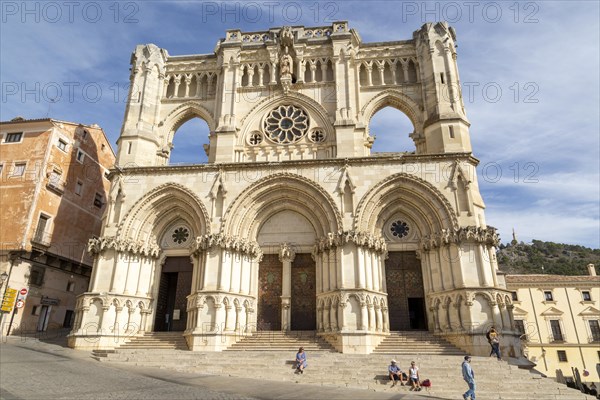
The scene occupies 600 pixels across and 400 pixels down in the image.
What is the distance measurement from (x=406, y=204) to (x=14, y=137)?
23.4 metres

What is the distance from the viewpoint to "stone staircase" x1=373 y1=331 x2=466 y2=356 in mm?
14336

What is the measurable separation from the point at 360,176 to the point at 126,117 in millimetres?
13119

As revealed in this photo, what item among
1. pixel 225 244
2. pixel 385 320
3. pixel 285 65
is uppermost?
pixel 285 65

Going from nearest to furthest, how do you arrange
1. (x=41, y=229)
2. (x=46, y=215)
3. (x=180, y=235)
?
(x=180, y=235)
(x=41, y=229)
(x=46, y=215)

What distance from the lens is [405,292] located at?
677 inches

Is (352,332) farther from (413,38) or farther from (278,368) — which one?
(413,38)

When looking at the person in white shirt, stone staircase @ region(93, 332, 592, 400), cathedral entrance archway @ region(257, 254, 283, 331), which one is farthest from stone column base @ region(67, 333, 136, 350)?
the person in white shirt

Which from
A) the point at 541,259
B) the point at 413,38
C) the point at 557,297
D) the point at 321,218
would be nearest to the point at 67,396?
the point at 321,218

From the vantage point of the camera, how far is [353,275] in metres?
15.8

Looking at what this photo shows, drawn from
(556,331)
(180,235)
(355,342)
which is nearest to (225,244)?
(180,235)

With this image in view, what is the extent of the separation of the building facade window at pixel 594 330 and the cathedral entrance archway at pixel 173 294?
1366 inches

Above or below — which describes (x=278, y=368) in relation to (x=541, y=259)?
below

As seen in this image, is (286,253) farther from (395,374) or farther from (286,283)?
(395,374)

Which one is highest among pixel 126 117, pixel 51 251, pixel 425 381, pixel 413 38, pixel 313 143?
pixel 413 38
